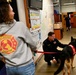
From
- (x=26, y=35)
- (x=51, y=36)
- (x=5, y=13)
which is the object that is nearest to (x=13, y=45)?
(x=26, y=35)

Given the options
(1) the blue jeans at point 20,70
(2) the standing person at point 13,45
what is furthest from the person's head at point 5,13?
(1) the blue jeans at point 20,70

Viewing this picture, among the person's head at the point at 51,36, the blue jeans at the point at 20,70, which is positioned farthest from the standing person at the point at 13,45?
the person's head at the point at 51,36

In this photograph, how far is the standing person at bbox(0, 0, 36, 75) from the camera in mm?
1531

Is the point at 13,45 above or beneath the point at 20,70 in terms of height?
above

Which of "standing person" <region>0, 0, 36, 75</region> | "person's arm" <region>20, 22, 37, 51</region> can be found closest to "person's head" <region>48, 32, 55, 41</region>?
"person's arm" <region>20, 22, 37, 51</region>

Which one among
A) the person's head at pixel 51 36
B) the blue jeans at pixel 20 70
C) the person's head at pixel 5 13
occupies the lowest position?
the person's head at pixel 51 36

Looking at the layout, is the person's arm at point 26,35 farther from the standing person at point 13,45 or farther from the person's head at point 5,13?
the person's head at point 5,13

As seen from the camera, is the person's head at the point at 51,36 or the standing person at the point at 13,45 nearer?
the standing person at the point at 13,45

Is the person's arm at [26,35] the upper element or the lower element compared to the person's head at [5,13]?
lower

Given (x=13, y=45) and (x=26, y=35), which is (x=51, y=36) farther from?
(x=13, y=45)

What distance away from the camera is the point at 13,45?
1526 mm

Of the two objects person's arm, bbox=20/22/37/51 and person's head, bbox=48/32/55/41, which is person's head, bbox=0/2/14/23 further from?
person's head, bbox=48/32/55/41

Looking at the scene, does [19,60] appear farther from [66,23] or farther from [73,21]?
[73,21]

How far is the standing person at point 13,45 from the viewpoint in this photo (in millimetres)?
1531
